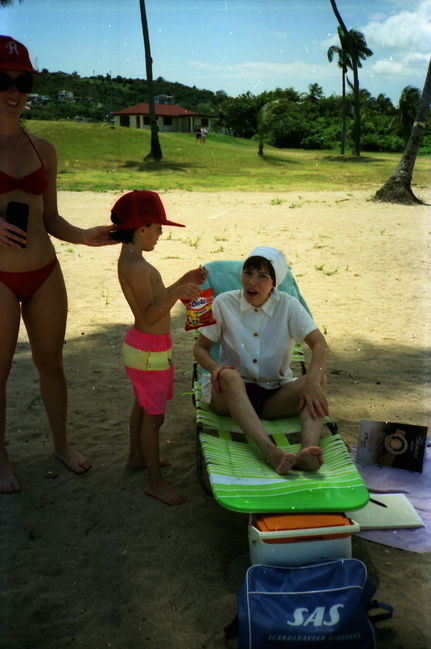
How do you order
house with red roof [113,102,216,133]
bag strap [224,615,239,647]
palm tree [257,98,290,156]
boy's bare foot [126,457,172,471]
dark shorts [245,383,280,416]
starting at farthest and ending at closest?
house with red roof [113,102,216,133] < palm tree [257,98,290,156] < boy's bare foot [126,457,172,471] < dark shorts [245,383,280,416] < bag strap [224,615,239,647]

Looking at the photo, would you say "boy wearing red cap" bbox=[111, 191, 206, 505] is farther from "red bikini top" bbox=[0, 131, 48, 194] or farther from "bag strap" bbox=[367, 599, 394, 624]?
"bag strap" bbox=[367, 599, 394, 624]

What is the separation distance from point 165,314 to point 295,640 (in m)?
1.61

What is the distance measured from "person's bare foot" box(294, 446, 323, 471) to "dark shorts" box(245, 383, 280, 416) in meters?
0.63

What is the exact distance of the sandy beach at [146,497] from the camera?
2479 millimetres

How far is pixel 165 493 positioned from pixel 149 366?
0.71m

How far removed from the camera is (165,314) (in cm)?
313

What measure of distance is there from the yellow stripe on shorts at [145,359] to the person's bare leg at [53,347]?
0.46 m

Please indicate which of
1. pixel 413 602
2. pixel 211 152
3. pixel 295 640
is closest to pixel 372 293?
pixel 413 602

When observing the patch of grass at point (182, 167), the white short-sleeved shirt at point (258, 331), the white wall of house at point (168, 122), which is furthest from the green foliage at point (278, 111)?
the white short-sleeved shirt at point (258, 331)

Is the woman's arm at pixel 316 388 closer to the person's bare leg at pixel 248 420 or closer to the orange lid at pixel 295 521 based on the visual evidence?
the person's bare leg at pixel 248 420

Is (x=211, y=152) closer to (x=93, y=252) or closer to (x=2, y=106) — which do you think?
(x=93, y=252)

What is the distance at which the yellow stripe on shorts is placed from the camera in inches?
124

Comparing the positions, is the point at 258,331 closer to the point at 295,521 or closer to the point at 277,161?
the point at 295,521

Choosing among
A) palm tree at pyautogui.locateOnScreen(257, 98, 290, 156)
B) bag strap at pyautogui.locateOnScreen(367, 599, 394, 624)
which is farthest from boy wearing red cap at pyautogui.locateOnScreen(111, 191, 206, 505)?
palm tree at pyautogui.locateOnScreen(257, 98, 290, 156)
